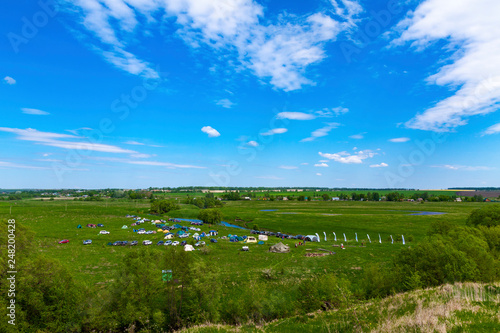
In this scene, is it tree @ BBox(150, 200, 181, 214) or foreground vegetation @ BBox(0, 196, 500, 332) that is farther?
tree @ BBox(150, 200, 181, 214)

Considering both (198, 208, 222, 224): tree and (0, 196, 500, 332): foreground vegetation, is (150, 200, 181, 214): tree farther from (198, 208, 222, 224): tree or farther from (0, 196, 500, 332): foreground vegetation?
(0, 196, 500, 332): foreground vegetation

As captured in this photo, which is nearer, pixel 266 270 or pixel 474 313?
pixel 474 313

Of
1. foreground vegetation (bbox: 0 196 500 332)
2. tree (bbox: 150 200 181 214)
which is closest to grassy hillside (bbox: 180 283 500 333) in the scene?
foreground vegetation (bbox: 0 196 500 332)

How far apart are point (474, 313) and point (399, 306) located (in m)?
4.34

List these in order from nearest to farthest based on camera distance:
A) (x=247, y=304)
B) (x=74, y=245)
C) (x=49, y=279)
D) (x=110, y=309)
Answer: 1. (x=49, y=279)
2. (x=110, y=309)
3. (x=247, y=304)
4. (x=74, y=245)

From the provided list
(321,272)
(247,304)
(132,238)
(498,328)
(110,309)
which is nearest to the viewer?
(498,328)

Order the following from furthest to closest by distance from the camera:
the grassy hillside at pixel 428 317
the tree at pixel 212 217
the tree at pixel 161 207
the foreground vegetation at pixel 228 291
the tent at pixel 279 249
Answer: the tree at pixel 161 207 → the tree at pixel 212 217 → the tent at pixel 279 249 → the foreground vegetation at pixel 228 291 → the grassy hillside at pixel 428 317

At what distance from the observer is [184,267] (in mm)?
32562

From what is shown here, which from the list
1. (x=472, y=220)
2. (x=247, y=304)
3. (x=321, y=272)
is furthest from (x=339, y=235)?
(x=247, y=304)

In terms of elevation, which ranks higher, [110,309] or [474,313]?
[474,313]

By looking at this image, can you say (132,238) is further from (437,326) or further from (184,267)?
(437,326)

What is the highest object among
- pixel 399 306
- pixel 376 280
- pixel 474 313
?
pixel 474 313

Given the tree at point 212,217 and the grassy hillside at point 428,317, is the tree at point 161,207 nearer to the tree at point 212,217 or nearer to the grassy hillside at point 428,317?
the tree at point 212,217

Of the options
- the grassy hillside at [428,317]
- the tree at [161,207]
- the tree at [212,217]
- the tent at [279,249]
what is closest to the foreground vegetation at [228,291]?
the grassy hillside at [428,317]
